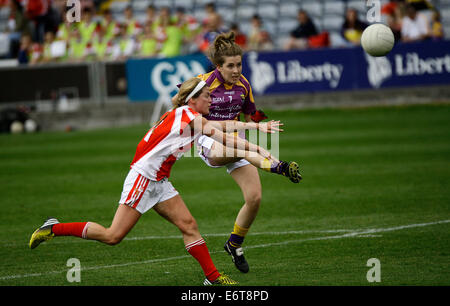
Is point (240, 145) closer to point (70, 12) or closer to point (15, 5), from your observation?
point (70, 12)

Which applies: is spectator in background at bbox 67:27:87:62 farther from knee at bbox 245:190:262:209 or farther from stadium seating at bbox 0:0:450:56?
knee at bbox 245:190:262:209

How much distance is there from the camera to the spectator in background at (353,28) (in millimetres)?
21000

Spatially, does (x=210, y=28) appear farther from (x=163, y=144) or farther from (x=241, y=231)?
(x=163, y=144)

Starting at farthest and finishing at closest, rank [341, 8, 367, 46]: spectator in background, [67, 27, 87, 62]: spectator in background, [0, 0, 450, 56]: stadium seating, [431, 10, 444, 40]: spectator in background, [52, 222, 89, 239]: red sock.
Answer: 1. [0, 0, 450, 56]: stadium seating
2. [67, 27, 87, 62]: spectator in background
3. [341, 8, 367, 46]: spectator in background
4. [431, 10, 444, 40]: spectator in background
5. [52, 222, 89, 239]: red sock

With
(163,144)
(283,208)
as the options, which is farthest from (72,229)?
(283,208)

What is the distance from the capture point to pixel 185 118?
20.6 feet

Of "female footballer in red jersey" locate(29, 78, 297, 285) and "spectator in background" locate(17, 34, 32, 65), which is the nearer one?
"female footballer in red jersey" locate(29, 78, 297, 285)

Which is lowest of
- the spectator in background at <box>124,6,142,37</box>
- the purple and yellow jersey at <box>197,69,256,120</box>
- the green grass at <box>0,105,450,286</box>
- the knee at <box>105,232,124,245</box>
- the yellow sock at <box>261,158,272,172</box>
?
the green grass at <box>0,105,450,286</box>

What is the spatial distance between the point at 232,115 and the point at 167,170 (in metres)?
1.47

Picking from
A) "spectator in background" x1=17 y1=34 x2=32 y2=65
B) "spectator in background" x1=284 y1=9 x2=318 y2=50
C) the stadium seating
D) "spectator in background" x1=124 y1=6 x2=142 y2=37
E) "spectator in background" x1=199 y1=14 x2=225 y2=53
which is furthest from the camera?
the stadium seating

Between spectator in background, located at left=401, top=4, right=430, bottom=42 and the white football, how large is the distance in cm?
1221

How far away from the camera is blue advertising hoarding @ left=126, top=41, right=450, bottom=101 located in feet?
64.7

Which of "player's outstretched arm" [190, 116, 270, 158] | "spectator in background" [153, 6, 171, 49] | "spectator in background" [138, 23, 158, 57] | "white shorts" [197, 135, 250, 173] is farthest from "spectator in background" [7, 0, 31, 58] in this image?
"player's outstretched arm" [190, 116, 270, 158]

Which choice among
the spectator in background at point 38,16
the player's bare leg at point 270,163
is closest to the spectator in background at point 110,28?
the spectator in background at point 38,16
